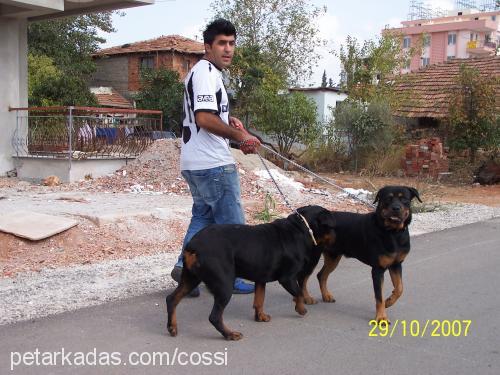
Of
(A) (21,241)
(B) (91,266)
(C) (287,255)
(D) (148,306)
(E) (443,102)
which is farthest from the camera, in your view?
(E) (443,102)

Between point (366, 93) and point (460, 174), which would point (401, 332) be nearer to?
point (460, 174)

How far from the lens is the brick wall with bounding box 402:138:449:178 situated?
18.6m

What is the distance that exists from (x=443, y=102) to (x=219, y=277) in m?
18.5

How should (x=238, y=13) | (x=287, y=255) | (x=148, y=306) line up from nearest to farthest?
(x=287, y=255) < (x=148, y=306) < (x=238, y=13)

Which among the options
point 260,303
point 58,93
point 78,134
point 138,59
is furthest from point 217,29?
point 138,59

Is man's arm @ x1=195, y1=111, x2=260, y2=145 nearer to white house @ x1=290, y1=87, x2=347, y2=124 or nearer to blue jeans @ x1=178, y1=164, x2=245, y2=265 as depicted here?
blue jeans @ x1=178, y1=164, x2=245, y2=265

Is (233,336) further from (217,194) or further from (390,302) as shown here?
(390,302)

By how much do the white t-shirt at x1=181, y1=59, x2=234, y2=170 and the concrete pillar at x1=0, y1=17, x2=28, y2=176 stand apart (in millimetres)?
10274

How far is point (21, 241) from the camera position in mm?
7180

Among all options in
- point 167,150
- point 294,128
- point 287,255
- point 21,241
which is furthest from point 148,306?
point 294,128

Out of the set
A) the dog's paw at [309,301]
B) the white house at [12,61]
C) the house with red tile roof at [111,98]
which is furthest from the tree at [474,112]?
the house with red tile roof at [111,98]

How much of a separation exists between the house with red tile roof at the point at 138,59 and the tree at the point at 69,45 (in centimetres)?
411

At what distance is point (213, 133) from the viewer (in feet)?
16.0

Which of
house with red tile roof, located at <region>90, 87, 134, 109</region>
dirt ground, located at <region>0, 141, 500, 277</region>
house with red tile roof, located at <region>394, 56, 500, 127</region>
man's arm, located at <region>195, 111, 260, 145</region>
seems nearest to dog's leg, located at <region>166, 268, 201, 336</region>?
man's arm, located at <region>195, 111, 260, 145</region>
